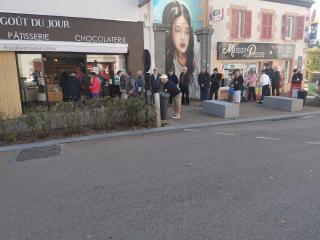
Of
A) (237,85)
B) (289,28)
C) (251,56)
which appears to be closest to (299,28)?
(289,28)

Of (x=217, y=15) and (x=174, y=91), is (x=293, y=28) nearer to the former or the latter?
(x=217, y=15)

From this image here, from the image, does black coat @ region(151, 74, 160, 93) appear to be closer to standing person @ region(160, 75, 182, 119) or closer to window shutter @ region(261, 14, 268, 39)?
standing person @ region(160, 75, 182, 119)

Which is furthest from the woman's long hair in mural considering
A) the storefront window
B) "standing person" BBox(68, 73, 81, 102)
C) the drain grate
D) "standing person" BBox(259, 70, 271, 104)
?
the drain grate

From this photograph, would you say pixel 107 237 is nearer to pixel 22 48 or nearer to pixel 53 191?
pixel 53 191

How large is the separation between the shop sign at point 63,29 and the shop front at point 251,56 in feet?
17.3

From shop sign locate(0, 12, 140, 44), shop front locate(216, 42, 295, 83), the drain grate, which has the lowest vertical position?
the drain grate

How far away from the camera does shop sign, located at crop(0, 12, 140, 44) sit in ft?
33.1

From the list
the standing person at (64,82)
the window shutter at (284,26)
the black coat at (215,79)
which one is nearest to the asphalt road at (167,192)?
the standing person at (64,82)

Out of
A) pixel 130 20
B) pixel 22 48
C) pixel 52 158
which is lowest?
pixel 52 158

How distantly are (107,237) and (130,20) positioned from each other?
1073cm

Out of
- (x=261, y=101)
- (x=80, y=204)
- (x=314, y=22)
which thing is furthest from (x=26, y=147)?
(x=314, y=22)

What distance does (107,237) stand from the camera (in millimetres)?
3121

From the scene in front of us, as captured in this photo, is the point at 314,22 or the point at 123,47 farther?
the point at 314,22

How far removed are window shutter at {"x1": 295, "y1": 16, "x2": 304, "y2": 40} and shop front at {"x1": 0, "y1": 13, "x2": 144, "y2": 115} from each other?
10.7 metres
